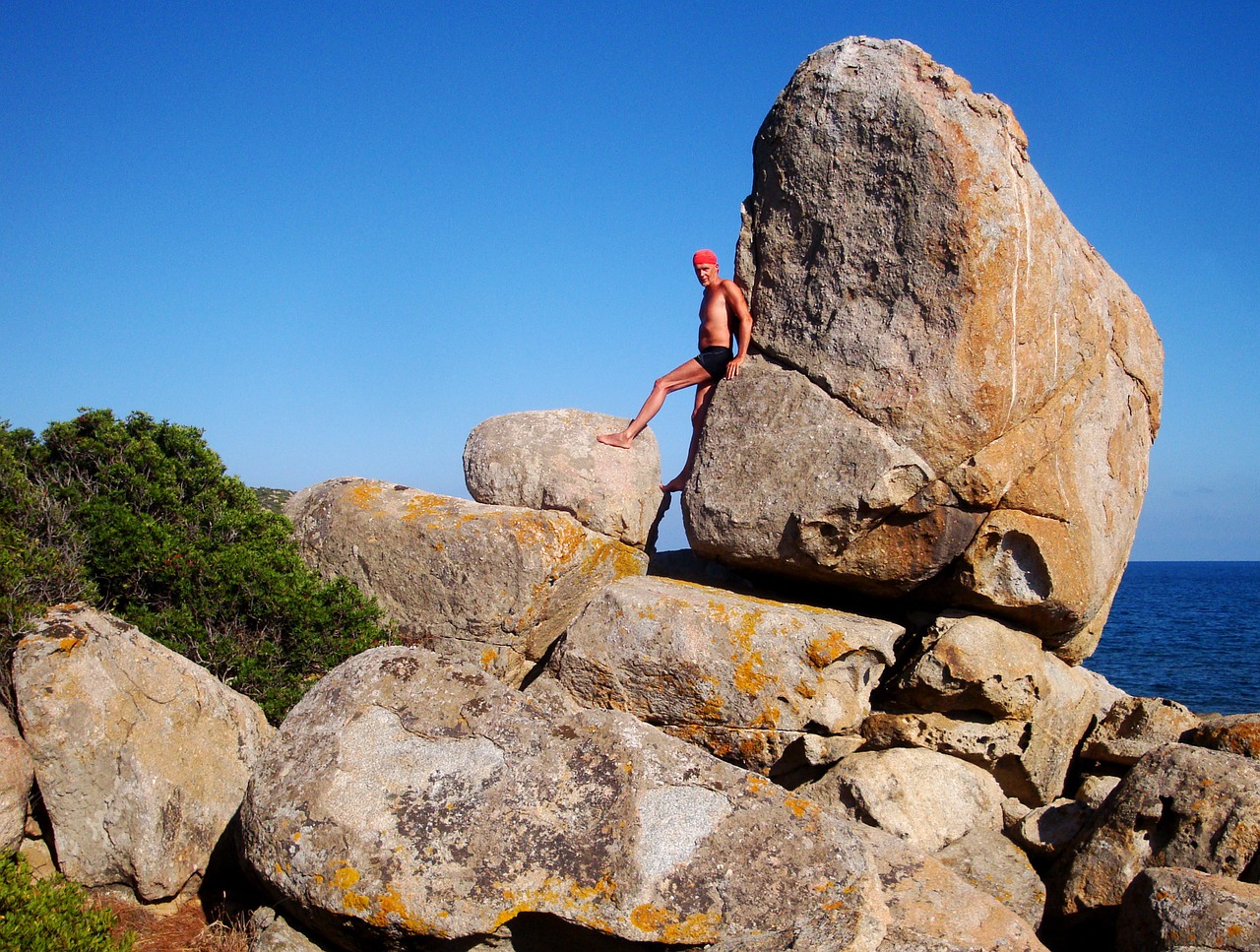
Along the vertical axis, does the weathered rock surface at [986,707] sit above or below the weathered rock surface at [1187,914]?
above

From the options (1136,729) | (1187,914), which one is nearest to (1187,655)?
(1136,729)

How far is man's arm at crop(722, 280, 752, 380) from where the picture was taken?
919 centimetres

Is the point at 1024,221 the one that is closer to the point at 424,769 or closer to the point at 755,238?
the point at 755,238

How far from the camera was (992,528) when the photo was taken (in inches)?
339

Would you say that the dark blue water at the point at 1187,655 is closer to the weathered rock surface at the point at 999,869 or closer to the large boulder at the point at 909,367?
the large boulder at the point at 909,367

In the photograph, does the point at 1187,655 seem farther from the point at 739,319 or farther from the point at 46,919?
the point at 46,919

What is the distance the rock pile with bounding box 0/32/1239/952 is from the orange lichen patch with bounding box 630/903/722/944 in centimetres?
2

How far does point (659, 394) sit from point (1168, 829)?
5.49m

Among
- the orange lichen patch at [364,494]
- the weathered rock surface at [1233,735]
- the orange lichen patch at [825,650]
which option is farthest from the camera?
the orange lichen patch at [364,494]

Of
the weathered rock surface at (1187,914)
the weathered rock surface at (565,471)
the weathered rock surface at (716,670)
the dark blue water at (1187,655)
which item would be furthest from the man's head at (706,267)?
the dark blue water at (1187,655)

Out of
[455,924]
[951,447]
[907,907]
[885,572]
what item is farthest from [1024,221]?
[455,924]

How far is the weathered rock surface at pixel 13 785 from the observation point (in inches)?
219

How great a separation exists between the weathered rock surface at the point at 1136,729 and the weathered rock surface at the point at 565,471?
14.8 ft

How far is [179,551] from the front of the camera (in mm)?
7594
